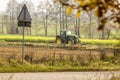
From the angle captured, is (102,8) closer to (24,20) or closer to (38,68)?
(38,68)

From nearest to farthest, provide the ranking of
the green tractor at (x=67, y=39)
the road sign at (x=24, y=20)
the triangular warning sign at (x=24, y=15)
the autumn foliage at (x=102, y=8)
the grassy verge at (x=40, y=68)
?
1. the autumn foliage at (x=102, y=8)
2. the grassy verge at (x=40, y=68)
3. the road sign at (x=24, y=20)
4. the triangular warning sign at (x=24, y=15)
5. the green tractor at (x=67, y=39)

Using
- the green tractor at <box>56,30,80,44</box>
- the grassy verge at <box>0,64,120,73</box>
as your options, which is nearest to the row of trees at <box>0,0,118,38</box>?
the green tractor at <box>56,30,80,44</box>

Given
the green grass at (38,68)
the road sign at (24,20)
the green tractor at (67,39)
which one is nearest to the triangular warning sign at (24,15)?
the road sign at (24,20)

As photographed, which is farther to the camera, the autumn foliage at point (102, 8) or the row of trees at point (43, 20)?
the row of trees at point (43, 20)

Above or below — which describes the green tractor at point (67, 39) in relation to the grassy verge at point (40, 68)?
above

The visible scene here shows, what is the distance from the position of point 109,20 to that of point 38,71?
15.4 m

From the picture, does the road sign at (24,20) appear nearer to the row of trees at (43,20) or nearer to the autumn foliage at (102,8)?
the autumn foliage at (102,8)

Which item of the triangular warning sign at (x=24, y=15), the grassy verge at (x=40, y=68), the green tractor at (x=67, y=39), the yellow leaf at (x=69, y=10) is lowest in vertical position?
the grassy verge at (x=40, y=68)

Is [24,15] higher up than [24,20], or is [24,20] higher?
[24,15]

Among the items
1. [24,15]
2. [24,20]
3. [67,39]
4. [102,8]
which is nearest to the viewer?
[102,8]

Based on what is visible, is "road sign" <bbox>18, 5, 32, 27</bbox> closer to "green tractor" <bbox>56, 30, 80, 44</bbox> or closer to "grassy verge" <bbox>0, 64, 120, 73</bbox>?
"grassy verge" <bbox>0, 64, 120, 73</bbox>

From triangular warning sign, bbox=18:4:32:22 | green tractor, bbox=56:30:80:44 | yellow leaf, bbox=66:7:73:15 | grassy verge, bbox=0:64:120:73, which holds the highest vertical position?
triangular warning sign, bbox=18:4:32:22

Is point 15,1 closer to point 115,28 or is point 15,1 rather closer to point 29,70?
point 29,70

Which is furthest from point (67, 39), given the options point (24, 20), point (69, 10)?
point (69, 10)
